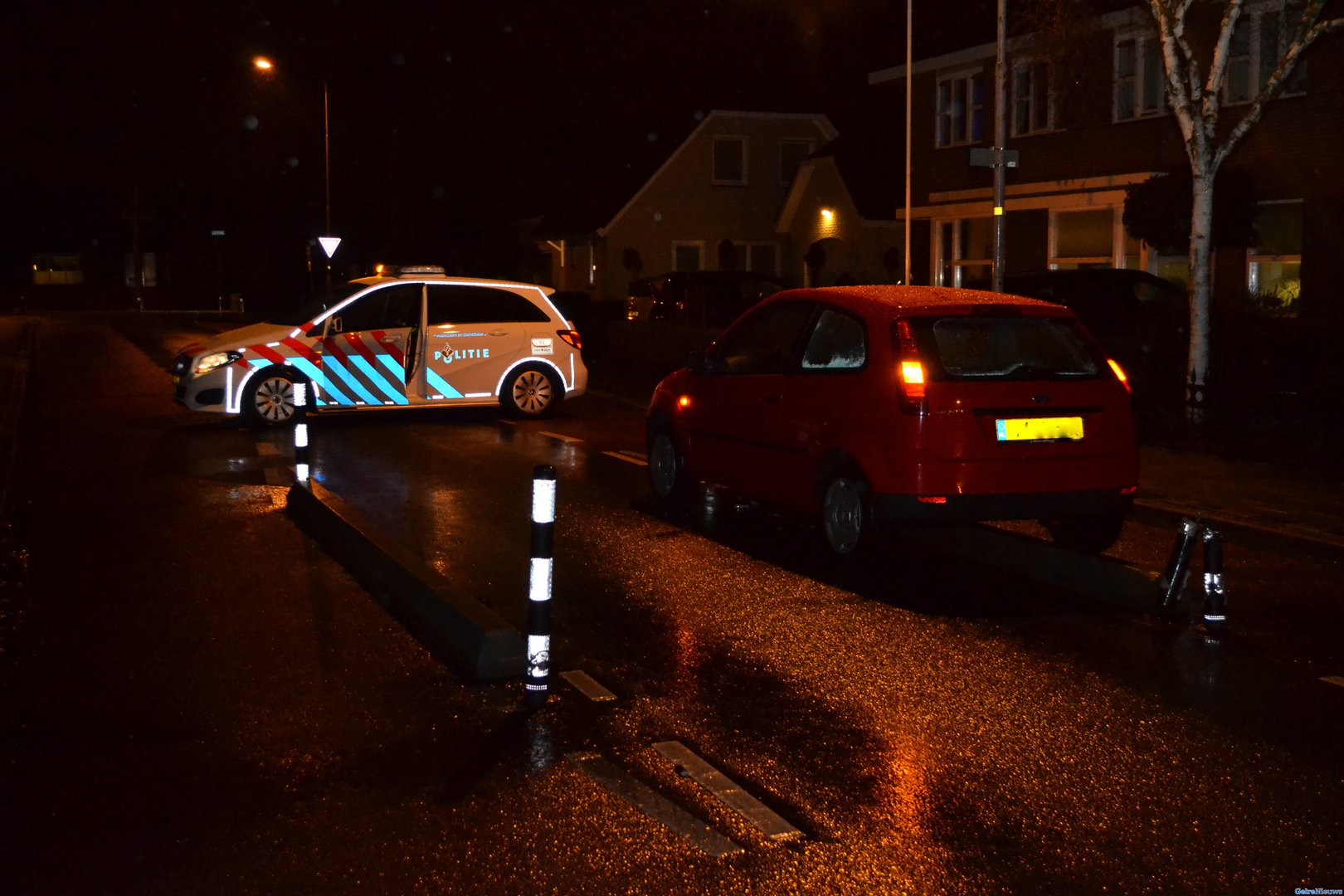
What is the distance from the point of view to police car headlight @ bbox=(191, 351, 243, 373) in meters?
17.0

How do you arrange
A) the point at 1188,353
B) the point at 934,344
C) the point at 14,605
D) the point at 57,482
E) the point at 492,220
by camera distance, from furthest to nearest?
the point at 492,220, the point at 1188,353, the point at 57,482, the point at 934,344, the point at 14,605

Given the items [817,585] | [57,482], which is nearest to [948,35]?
[57,482]

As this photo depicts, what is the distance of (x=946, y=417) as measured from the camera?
8.72 m

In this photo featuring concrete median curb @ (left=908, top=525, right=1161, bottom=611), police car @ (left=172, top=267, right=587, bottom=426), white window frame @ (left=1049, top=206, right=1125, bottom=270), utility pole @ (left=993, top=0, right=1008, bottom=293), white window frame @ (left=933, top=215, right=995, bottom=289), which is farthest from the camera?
white window frame @ (left=933, top=215, right=995, bottom=289)

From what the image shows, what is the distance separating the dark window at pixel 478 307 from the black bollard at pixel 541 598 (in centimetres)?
1181

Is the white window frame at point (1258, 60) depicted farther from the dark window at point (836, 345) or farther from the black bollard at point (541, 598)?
the black bollard at point (541, 598)

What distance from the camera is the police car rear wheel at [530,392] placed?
18672 mm

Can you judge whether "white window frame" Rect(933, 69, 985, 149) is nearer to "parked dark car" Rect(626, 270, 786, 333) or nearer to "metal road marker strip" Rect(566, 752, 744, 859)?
"parked dark car" Rect(626, 270, 786, 333)

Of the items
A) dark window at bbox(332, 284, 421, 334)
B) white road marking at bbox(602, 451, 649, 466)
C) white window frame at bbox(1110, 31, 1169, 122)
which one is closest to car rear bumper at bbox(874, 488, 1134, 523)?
white road marking at bbox(602, 451, 649, 466)

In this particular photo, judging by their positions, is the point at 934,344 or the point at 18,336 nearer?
the point at 934,344

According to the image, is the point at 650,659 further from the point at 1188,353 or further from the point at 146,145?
the point at 146,145

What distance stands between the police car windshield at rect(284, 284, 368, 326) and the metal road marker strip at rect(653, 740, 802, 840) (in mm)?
12547

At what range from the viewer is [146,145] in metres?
84.3

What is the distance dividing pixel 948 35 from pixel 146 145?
62.1m
